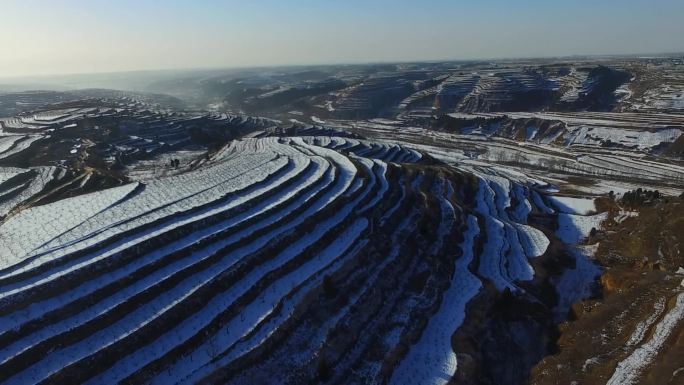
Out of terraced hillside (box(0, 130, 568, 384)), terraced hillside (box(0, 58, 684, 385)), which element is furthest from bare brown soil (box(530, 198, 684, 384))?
terraced hillside (box(0, 130, 568, 384))

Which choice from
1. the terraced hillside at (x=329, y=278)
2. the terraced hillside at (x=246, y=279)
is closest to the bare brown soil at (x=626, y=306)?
the terraced hillside at (x=329, y=278)

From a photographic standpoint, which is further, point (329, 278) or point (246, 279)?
point (329, 278)

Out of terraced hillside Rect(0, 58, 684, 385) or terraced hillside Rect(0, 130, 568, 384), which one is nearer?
terraced hillside Rect(0, 130, 568, 384)

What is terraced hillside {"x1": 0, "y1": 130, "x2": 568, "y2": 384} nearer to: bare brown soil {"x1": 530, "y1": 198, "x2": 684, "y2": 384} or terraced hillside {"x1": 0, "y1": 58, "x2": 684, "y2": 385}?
terraced hillside {"x1": 0, "y1": 58, "x2": 684, "y2": 385}

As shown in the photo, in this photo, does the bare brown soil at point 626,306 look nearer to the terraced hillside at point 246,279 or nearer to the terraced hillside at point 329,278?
the terraced hillside at point 329,278

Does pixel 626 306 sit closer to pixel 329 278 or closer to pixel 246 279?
pixel 329 278

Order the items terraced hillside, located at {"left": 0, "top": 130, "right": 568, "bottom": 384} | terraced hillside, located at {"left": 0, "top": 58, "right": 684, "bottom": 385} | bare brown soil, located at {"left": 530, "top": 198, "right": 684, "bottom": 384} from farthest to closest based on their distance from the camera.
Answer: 1. terraced hillside, located at {"left": 0, "top": 58, "right": 684, "bottom": 385}
2. terraced hillside, located at {"left": 0, "top": 130, "right": 568, "bottom": 384}
3. bare brown soil, located at {"left": 530, "top": 198, "right": 684, "bottom": 384}

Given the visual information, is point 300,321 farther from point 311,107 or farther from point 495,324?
point 311,107


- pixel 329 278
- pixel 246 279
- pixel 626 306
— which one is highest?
pixel 246 279

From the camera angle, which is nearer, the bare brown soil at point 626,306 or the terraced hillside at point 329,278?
the bare brown soil at point 626,306

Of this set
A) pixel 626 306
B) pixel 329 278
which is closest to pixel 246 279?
pixel 329 278
